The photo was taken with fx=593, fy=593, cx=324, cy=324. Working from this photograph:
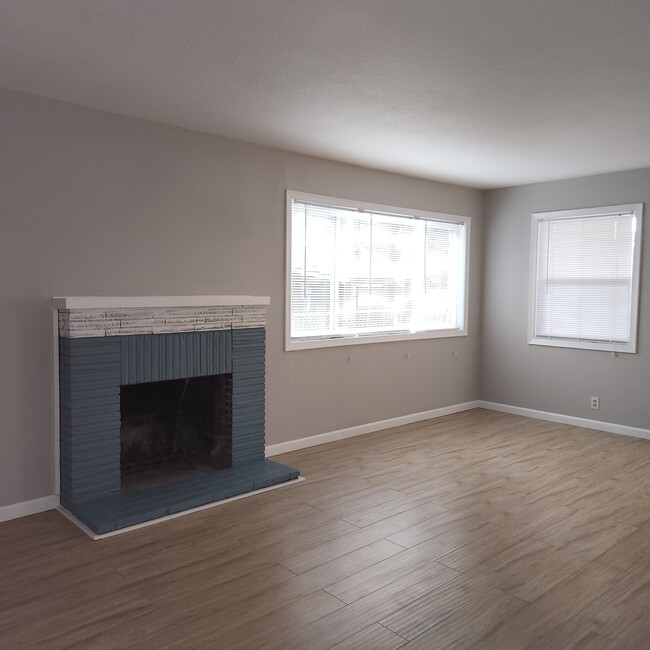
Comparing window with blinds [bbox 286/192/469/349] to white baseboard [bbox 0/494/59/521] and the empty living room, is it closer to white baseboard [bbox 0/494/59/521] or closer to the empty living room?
the empty living room

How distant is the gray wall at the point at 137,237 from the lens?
3.46 meters

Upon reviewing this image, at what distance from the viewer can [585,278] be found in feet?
19.3

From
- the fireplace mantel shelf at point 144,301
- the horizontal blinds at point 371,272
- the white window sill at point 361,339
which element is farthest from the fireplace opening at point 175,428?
the horizontal blinds at point 371,272

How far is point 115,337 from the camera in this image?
3609 millimetres

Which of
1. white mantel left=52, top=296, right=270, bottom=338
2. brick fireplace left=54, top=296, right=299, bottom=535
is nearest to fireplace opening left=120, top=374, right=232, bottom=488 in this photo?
brick fireplace left=54, top=296, right=299, bottom=535

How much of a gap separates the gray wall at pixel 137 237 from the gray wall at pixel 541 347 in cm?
161

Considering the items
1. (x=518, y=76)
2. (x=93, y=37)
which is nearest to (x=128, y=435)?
(x=93, y=37)

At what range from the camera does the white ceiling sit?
7.80 feet

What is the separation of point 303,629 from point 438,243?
4583 mm

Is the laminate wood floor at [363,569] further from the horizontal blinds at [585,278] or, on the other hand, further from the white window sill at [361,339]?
the horizontal blinds at [585,278]

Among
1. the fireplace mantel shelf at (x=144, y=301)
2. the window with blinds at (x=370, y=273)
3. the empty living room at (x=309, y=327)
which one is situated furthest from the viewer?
the window with blinds at (x=370, y=273)

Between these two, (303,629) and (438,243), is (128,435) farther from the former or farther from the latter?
(438,243)

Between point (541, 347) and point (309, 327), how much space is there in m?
2.69

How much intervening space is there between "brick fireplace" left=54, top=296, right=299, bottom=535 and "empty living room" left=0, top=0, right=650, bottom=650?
0.02 meters
